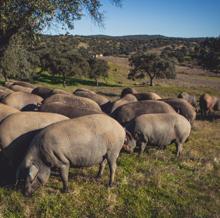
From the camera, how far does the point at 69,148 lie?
8.77 metres

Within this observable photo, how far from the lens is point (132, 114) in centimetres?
1560

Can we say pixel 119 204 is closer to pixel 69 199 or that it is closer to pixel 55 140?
pixel 69 199

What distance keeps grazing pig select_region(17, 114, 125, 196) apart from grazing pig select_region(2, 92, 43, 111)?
8.08 m

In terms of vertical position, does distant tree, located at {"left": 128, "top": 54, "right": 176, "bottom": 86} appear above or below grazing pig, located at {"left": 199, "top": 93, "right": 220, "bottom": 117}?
below

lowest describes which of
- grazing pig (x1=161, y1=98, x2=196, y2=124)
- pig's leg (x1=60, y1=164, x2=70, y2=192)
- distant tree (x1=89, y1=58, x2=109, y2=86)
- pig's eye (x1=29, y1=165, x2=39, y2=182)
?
distant tree (x1=89, y1=58, x2=109, y2=86)

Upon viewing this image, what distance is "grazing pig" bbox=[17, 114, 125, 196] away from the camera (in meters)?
8.56

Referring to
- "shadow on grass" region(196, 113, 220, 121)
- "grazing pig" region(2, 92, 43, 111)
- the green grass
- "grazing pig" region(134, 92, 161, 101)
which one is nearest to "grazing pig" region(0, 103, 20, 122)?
the green grass

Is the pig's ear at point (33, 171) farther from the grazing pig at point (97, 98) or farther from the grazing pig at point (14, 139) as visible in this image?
the grazing pig at point (97, 98)

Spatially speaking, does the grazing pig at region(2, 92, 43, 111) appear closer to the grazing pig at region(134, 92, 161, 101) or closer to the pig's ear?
the grazing pig at region(134, 92, 161, 101)

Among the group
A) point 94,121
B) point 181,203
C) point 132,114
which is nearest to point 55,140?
point 94,121

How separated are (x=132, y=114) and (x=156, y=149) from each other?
2.34 metres

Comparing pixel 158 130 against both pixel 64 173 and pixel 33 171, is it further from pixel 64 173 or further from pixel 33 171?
pixel 33 171

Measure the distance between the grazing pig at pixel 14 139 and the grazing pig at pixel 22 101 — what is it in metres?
6.76

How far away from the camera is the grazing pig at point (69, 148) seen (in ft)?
28.1
